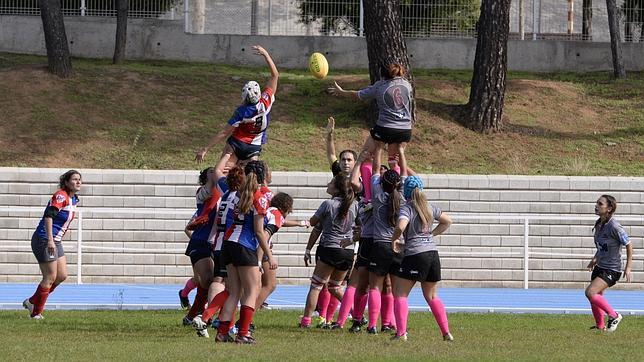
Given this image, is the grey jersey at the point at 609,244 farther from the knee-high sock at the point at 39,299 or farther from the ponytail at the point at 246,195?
the knee-high sock at the point at 39,299

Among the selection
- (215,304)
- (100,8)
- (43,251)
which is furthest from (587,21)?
(215,304)

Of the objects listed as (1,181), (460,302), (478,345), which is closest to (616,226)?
(478,345)

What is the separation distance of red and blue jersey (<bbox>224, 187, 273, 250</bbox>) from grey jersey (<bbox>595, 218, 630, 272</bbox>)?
4807mm

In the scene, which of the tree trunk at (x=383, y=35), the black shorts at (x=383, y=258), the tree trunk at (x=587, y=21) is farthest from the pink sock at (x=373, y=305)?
the tree trunk at (x=587, y=21)

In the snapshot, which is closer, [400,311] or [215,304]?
[400,311]

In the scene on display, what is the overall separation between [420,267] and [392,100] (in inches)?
108

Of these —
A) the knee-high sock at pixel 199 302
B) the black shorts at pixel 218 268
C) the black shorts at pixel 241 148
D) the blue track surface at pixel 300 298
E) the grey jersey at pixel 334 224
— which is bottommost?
the blue track surface at pixel 300 298

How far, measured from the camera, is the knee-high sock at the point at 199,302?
44.9 ft

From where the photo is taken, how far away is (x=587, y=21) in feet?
105

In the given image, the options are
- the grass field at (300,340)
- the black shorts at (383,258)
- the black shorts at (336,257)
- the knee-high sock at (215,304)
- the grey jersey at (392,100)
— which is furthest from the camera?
the grey jersey at (392,100)

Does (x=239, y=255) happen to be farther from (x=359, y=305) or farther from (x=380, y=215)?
(x=359, y=305)

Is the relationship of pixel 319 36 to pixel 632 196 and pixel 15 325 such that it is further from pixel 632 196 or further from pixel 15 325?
pixel 15 325

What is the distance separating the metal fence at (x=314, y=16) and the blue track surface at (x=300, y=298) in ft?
35.7

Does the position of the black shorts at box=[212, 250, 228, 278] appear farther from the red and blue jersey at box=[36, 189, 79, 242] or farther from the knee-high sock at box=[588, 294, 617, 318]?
the knee-high sock at box=[588, 294, 617, 318]
